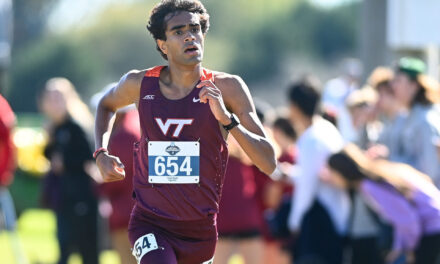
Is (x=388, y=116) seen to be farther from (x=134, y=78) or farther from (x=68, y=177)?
(x=134, y=78)

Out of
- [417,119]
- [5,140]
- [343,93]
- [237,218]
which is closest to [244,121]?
[237,218]

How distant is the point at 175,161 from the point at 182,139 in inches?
5.0

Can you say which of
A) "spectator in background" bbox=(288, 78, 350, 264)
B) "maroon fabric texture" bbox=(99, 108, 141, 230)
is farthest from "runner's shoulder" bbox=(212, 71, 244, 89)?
"spectator in background" bbox=(288, 78, 350, 264)

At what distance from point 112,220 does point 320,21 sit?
65057 millimetres

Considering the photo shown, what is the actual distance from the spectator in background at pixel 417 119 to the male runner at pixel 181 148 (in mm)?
3422

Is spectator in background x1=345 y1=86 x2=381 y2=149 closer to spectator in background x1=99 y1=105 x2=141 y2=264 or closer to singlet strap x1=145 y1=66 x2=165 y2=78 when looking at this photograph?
spectator in background x1=99 y1=105 x2=141 y2=264

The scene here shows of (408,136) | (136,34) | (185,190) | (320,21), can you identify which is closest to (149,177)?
(185,190)

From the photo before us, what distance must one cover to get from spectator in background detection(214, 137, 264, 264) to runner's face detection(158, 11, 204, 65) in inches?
133

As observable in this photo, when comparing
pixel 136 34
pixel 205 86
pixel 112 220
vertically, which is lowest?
pixel 136 34

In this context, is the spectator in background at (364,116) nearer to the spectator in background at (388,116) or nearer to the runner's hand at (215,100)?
the spectator in background at (388,116)

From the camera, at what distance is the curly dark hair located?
5.73 meters

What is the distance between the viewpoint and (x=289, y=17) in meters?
76.2

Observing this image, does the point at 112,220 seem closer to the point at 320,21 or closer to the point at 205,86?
the point at 205,86

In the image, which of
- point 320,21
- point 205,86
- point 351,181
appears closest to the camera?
point 205,86
